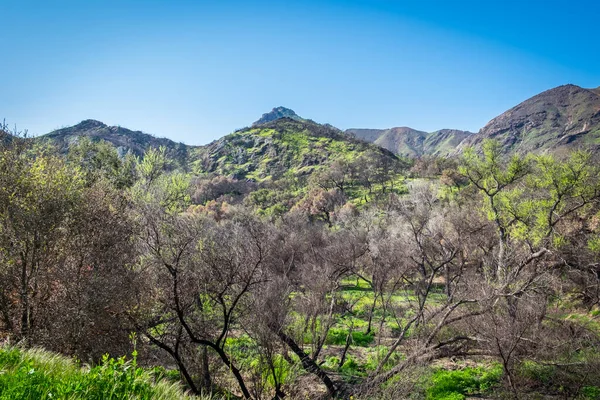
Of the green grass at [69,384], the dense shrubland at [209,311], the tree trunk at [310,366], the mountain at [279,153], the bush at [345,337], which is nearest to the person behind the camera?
the green grass at [69,384]

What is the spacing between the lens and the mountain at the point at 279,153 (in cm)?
15312

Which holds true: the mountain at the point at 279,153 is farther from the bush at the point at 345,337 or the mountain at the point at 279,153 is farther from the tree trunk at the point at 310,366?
the tree trunk at the point at 310,366

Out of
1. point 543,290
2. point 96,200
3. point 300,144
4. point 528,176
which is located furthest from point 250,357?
point 300,144

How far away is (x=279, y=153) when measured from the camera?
563ft

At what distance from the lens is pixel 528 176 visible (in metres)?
25.0

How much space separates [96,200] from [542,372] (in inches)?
792

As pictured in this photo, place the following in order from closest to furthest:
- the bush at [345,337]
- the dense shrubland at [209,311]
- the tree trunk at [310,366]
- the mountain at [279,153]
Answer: the dense shrubland at [209,311] < the tree trunk at [310,366] < the bush at [345,337] < the mountain at [279,153]

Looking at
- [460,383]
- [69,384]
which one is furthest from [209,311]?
[460,383]

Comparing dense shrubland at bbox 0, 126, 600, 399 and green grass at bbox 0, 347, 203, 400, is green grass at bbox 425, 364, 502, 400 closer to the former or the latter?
dense shrubland at bbox 0, 126, 600, 399

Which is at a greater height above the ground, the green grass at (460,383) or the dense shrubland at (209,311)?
the dense shrubland at (209,311)

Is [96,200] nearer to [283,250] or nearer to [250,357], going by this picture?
[250,357]

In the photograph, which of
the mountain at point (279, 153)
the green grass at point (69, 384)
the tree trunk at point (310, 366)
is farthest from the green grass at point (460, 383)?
the mountain at point (279, 153)

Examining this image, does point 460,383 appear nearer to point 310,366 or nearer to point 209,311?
point 310,366

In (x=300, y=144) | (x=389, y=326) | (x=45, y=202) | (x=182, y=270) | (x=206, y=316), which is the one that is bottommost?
(x=389, y=326)
